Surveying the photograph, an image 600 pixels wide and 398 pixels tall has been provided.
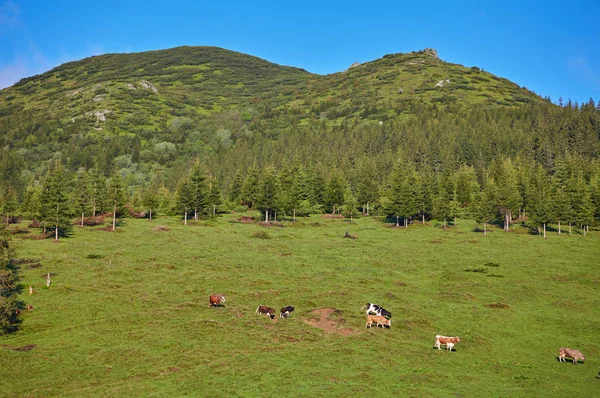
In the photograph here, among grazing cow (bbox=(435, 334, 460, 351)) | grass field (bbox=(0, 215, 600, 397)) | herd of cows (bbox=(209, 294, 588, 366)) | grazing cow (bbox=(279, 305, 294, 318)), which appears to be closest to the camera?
grass field (bbox=(0, 215, 600, 397))

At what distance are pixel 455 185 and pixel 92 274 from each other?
109799 mm

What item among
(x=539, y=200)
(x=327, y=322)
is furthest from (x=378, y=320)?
(x=539, y=200)

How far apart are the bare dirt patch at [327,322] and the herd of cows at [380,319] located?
7.28 feet

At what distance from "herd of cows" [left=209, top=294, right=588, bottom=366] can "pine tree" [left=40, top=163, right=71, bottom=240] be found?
4800cm

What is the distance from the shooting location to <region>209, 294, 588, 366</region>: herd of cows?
3129cm

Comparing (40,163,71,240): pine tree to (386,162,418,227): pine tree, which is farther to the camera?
(386,162,418,227): pine tree

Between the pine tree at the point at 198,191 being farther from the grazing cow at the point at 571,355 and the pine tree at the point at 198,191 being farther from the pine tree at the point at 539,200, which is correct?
the grazing cow at the point at 571,355

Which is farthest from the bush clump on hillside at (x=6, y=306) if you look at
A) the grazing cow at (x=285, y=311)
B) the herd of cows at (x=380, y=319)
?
the grazing cow at (x=285, y=311)

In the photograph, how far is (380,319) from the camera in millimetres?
36250

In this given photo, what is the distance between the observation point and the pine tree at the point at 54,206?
73.8 meters

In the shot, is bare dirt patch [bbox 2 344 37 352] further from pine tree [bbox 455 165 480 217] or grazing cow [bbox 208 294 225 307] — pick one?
pine tree [bbox 455 165 480 217]

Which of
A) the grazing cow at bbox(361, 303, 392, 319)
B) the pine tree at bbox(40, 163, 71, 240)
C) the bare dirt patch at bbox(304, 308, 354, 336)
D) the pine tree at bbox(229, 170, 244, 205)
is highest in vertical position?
the pine tree at bbox(229, 170, 244, 205)

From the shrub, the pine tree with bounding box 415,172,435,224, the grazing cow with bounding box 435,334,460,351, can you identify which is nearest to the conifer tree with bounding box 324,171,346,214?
the pine tree with bounding box 415,172,435,224

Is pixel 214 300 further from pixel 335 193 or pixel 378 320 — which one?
pixel 335 193
